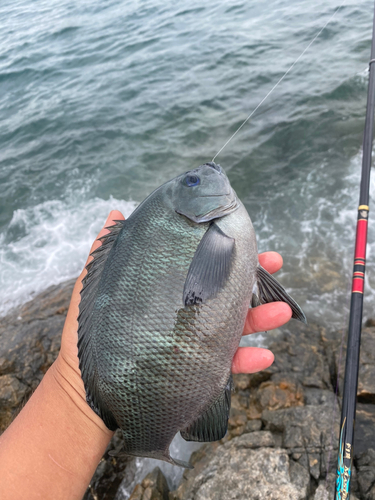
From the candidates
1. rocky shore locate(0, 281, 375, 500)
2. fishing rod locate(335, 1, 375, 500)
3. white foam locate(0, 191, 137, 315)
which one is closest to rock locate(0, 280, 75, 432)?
rocky shore locate(0, 281, 375, 500)

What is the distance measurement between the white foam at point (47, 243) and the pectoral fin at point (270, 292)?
177 inches

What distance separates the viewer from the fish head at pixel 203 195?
206 centimetres

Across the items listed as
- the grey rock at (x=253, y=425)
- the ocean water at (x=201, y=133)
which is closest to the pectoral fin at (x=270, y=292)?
the grey rock at (x=253, y=425)

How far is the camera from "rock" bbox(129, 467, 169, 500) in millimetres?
2875

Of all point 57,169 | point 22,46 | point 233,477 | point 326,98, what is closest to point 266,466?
point 233,477

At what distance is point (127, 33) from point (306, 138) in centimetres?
1220

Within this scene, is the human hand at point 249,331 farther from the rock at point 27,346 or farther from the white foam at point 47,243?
the white foam at point 47,243

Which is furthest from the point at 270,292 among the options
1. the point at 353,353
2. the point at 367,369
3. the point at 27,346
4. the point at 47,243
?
the point at 47,243

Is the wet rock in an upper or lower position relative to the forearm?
lower

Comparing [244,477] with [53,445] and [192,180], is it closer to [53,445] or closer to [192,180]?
[53,445]

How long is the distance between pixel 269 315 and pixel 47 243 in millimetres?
5699

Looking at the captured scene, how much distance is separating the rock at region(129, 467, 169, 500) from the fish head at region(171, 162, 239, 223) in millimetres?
2386

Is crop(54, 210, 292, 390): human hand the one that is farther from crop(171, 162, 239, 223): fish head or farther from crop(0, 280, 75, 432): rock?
crop(0, 280, 75, 432): rock

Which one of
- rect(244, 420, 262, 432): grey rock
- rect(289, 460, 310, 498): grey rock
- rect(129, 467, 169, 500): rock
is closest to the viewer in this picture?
rect(289, 460, 310, 498): grey rock
